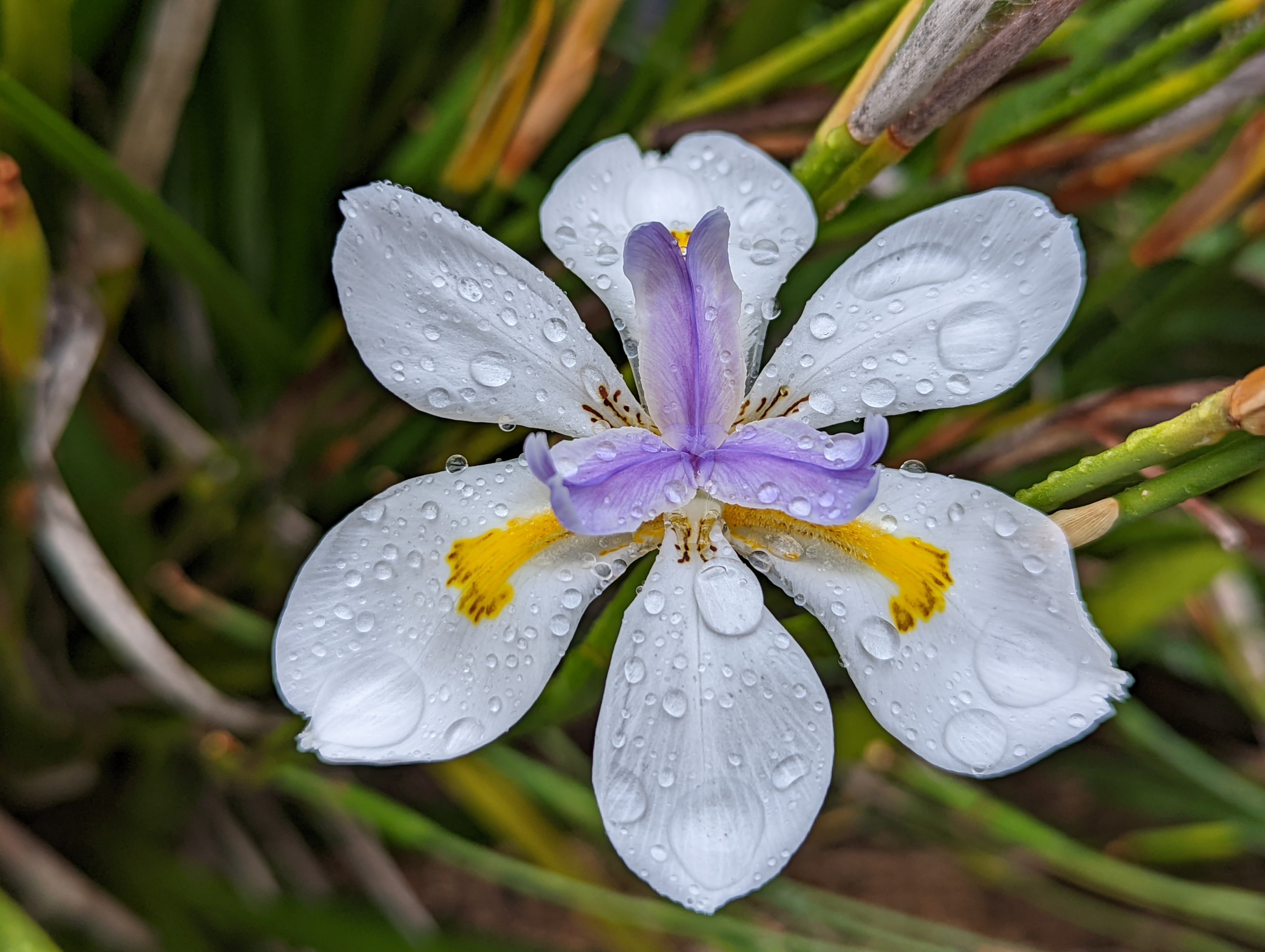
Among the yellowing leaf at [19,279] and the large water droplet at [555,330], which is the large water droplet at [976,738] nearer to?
the large water droplet at [555,330]

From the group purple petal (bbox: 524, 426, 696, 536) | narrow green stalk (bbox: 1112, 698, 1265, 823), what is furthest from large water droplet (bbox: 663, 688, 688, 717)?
narrow green stalk (bbox: 1112, 698, 1265, 823)

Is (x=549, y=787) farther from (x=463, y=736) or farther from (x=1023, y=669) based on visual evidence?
(x=1023, y=669)

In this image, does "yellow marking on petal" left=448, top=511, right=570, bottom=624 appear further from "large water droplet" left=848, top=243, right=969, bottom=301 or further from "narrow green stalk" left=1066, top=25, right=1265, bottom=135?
"narrow green stalk" left=1066, top=25, right=1265, bottom=135

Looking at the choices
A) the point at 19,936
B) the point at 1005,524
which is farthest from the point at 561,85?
the point at 19,936

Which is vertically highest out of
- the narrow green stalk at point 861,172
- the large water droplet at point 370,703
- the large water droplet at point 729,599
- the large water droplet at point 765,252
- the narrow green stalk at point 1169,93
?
the narrow green stalk at point 1169,93

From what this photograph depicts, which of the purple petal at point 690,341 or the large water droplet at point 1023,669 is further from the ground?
the purple petal at point 690,341

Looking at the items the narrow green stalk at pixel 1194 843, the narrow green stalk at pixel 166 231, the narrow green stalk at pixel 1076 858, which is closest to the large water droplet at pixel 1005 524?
the narrow green stalk at pixel 1076 858
